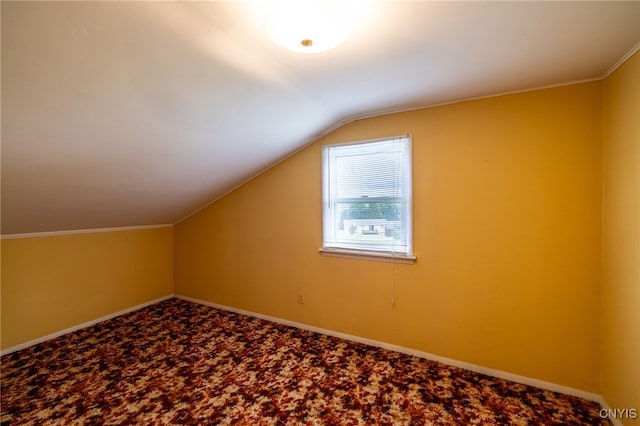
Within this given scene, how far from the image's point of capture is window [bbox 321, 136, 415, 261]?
8.66 feet

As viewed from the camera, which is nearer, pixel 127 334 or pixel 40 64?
pixel 40 64

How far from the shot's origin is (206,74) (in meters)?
1.64

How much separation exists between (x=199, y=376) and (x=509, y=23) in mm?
3203

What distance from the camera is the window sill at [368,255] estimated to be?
2.62 meters

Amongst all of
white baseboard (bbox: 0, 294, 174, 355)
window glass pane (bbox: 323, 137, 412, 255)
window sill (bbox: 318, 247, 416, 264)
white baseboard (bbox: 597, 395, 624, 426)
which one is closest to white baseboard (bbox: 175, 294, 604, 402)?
white baseboard (bbox: 597, 395, 624, 426)

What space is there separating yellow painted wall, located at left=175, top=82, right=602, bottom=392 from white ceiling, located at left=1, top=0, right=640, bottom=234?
0.24 metres

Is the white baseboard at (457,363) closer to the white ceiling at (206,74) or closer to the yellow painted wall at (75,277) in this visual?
the yellow painted wall at (75,277)

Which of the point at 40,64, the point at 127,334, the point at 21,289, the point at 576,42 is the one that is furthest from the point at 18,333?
the point at 576,42

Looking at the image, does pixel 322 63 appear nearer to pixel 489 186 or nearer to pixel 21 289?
→ pixel 489 186

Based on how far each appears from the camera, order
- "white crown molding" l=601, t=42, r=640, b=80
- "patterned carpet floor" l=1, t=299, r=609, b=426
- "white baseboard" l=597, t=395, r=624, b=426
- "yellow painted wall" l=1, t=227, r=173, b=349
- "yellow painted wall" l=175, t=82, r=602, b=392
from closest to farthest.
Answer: "white crown molding" l=601, t=42, r=640, b=80 → "white baseboard" l=597, t=395, r=624, b=426 → "patterned carpet floor" l=1, t=299, r=609, b=426 → "yellow painted wall" l=175, t=82, r=602, b=392 → "yellow painted wall" l=1, t=227, r=173, b=349

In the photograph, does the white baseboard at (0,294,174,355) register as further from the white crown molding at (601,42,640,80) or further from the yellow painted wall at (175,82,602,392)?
the white crown molding at (601,42,640,80)

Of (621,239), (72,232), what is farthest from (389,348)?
(72,232)

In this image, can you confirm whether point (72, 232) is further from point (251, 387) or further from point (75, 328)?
point (251, 387)

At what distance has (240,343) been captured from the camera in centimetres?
288
